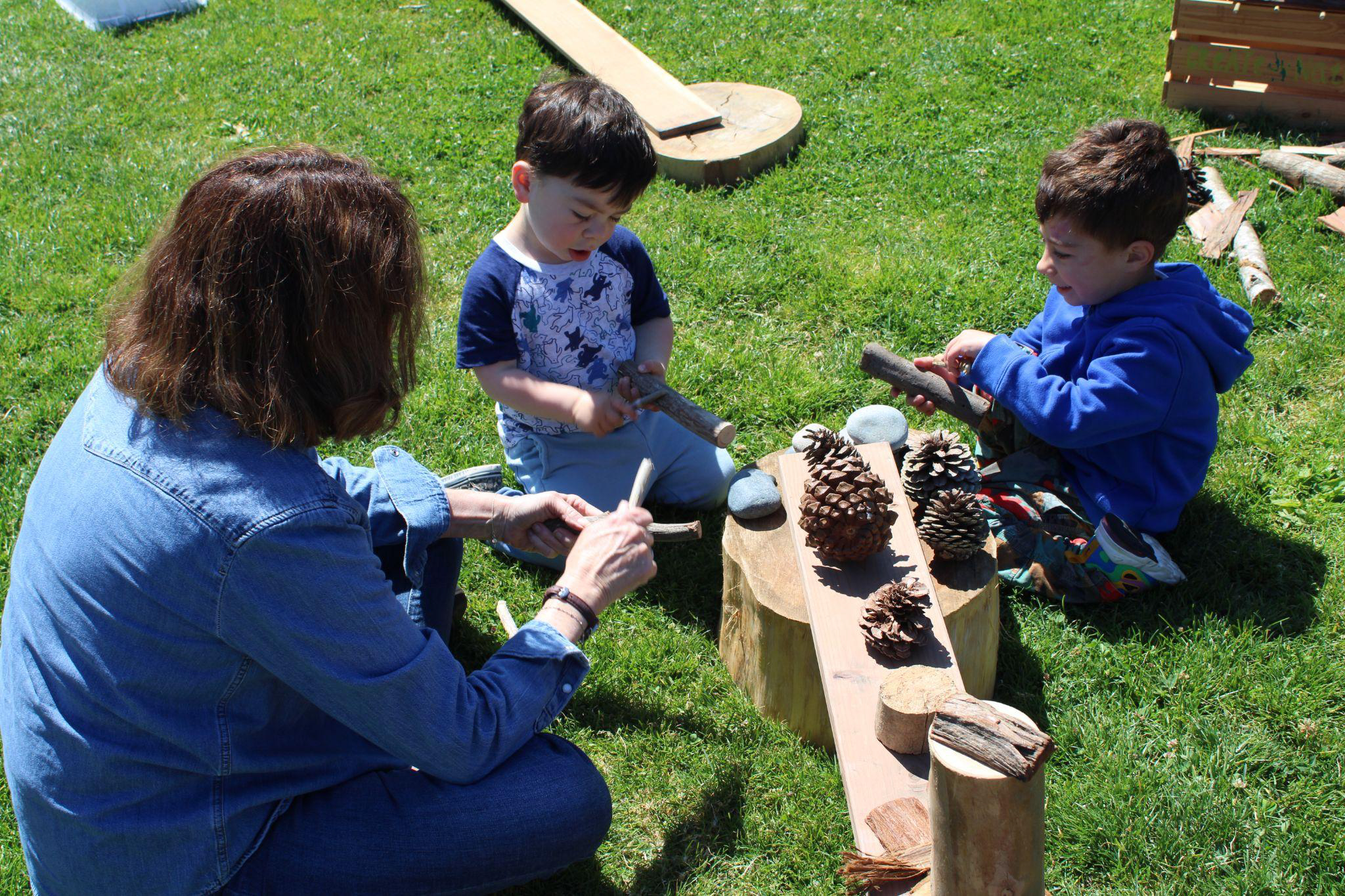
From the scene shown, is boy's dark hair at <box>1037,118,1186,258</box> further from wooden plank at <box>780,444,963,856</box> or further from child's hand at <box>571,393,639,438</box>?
child's hand at <box>571,393,639,438</box>

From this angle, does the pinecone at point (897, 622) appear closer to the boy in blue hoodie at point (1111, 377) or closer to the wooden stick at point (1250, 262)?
the boy in blue hoodie at point (1111, 377)

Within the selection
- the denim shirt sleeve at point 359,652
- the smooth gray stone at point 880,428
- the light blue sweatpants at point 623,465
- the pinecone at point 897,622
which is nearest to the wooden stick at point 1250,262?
the smooth gray stone at point 880,428

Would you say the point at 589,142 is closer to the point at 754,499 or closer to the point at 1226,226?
the point at 754,499

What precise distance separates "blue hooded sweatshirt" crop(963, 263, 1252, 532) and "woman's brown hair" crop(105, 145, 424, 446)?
207cm

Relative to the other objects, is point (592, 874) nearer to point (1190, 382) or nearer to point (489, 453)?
point (489, 453)

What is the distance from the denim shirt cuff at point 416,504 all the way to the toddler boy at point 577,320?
53 centimetres

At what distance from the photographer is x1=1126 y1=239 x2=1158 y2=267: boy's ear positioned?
313 centimetres

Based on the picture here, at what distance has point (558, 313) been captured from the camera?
341 cm

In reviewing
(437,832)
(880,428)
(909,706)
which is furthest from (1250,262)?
(437,832)

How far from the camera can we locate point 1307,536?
11.2 ft

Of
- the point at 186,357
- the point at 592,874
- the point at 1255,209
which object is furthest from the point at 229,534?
the point at 1255,209

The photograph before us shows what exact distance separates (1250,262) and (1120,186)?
1.93m

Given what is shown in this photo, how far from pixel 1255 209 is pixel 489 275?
385 cm

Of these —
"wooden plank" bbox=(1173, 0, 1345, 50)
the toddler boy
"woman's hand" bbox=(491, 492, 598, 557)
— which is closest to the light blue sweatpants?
the toddler boy
